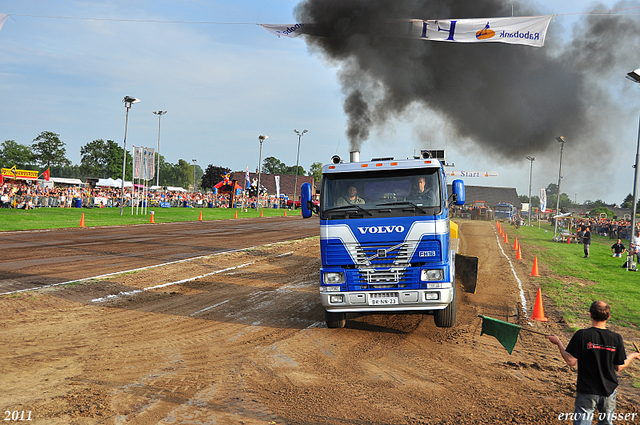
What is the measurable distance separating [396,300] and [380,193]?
5.82 feet

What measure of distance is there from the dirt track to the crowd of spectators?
30.9 metres

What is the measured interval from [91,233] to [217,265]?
36.6 feet

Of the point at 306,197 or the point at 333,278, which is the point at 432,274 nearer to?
the point at 333,278

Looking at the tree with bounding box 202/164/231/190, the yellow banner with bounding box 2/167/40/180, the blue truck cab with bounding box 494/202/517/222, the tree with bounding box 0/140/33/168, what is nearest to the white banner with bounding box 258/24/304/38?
the yellow banner with bounding box 2/167/40/180

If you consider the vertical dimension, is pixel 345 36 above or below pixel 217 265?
above

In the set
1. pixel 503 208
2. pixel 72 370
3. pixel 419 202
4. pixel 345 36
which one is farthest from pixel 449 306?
pixel 503 208

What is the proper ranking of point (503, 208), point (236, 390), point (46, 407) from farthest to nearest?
point (503, 208), point (236, 390), point (46, 407)

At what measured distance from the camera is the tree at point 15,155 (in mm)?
100688

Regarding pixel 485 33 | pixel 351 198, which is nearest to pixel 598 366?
pixel 351 198

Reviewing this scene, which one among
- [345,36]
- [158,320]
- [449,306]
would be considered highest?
[345,36]

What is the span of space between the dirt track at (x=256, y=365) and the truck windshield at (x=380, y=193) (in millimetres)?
2149

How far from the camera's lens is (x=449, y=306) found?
8273mm

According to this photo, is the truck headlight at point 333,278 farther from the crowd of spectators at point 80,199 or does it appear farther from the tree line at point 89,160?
Answer: the tree line at point 89,160

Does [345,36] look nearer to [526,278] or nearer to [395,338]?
[526,278]
